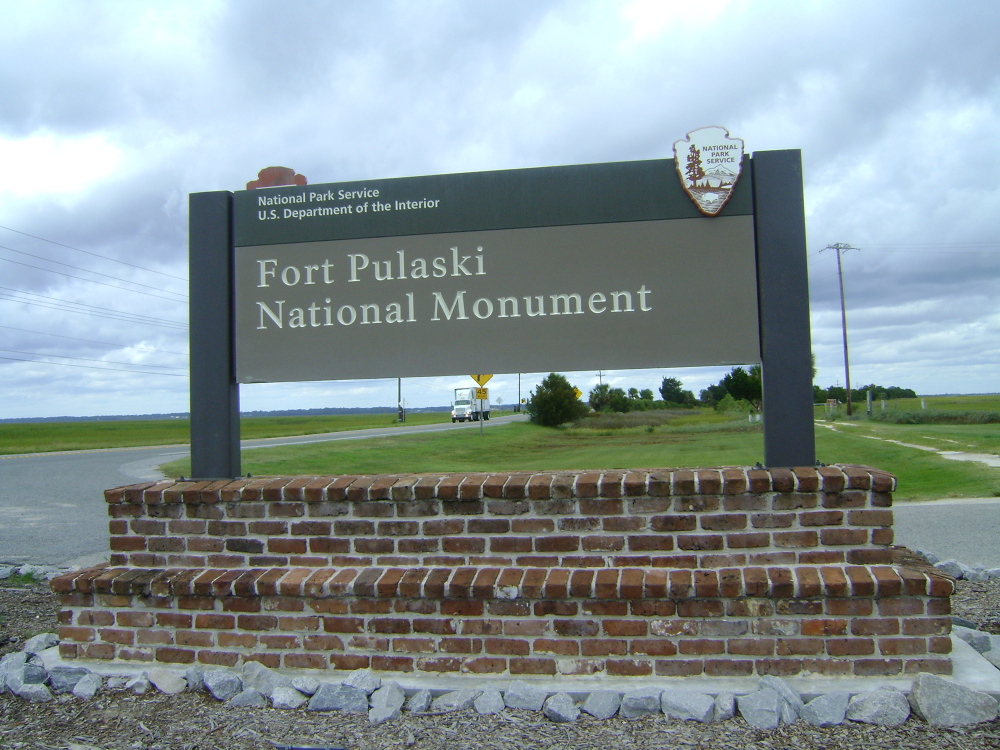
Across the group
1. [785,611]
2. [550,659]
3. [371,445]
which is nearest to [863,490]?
[785,611]

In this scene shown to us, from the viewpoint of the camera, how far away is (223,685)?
11.4ft

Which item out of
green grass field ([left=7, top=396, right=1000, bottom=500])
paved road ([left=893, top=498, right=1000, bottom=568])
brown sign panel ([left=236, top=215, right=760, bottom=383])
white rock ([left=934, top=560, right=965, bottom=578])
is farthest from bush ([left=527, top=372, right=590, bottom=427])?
brown sign panel ([left=236, top=215, right=760, bottom=383])

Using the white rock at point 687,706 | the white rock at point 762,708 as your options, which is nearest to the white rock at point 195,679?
the white rock at point 687,706

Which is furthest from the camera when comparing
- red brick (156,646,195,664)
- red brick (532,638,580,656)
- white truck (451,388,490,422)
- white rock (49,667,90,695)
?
white truck (451,388,490,422)

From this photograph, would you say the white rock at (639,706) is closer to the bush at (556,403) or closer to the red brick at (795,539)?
the red brick at (795,539)

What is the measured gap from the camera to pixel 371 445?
21.5 metres

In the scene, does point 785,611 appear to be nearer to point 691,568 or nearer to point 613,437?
point 691,568

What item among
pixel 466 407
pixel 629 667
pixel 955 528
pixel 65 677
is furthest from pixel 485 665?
pixel 466 407

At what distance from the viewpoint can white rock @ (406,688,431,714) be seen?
326 cm

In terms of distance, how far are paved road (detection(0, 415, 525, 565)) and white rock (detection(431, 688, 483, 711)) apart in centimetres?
577

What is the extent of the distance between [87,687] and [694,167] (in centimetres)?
415

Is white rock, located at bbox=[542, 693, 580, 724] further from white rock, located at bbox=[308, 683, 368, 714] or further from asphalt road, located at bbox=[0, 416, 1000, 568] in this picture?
asphalt road, located at bbox=[0, 416, 1000, 568]

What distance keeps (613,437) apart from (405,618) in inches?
911

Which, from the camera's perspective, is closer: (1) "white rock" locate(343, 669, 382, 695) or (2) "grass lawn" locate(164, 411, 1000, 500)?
(1) "white rock" locate(343, 669, 382, 695)
